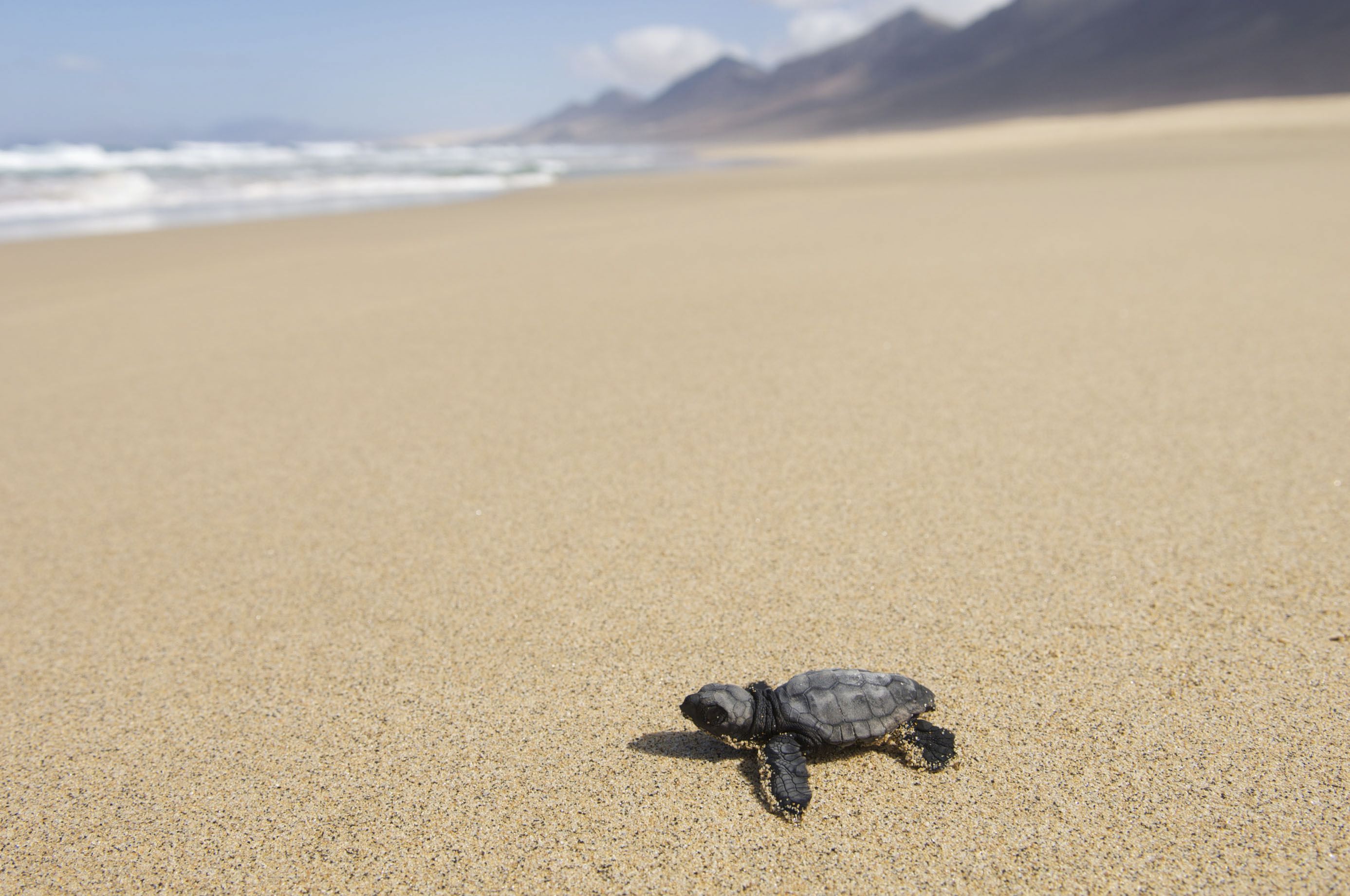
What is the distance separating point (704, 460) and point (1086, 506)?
1.44m

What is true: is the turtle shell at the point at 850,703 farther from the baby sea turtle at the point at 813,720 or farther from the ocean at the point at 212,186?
the ocean at the point at 212,186

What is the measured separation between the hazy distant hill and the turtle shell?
6013 cm

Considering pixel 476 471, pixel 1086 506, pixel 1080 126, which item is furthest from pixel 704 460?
pixel 1080 126

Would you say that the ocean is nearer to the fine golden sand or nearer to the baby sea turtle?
the fine golden sand

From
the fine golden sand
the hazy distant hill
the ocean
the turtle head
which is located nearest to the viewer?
the fine golden sand

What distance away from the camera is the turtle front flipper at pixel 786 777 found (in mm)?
1658

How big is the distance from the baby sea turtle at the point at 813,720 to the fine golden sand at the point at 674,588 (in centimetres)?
7

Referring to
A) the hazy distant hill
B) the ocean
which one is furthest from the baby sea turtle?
the hazy distant hill

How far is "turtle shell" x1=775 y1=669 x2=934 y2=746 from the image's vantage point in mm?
1752

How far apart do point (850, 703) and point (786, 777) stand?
0.70ft

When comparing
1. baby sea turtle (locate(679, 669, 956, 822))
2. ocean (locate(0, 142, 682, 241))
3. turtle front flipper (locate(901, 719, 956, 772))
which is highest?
ocean (locate(0, 142, 682, 241))

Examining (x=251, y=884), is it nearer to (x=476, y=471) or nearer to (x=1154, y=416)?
(x=476, y=471)

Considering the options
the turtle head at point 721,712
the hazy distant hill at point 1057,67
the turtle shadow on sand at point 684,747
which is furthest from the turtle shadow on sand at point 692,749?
the hazy distant hill at point 1057,67

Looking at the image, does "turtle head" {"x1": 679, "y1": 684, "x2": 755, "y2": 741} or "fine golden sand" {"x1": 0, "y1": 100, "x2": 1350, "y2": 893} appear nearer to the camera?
"fine golden sand" {"x1": 0, "y1": 100, "x2": 1350, "y2": 893}
